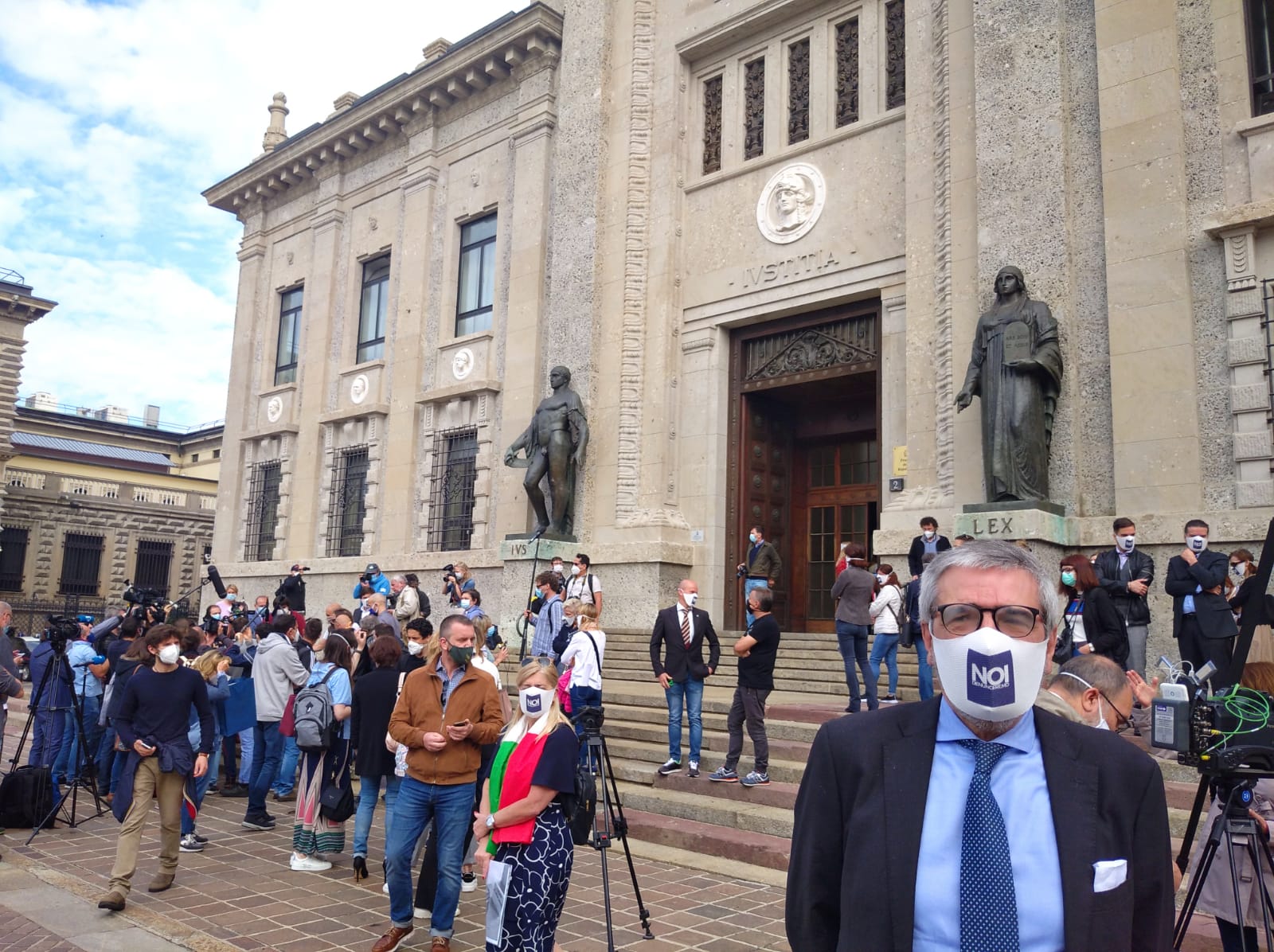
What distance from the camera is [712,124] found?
19.0 meters

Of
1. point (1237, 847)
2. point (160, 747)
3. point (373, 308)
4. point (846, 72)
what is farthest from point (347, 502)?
point (1237, 847)

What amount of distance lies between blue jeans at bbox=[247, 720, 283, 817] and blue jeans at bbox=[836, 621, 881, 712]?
6.02m

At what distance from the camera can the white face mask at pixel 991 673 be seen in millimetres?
2094

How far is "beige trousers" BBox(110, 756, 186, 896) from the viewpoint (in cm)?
726

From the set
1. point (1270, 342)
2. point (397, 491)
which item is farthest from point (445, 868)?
point (397, 491)

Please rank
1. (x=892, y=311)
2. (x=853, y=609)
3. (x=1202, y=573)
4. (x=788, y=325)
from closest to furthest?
(x=1202, y=573) < (x=853, y=609) < (x=892, y=311) < (x=788, y=325)

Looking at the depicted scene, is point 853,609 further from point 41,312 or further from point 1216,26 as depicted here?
point 41,312

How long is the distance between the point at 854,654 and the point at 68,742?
9.31 m

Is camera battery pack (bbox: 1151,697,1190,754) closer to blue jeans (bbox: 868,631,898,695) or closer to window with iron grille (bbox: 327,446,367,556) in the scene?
blue jeans (bbox: 868,631,898,695)

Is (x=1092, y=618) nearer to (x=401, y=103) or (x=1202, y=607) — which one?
(x=1202, y=607)

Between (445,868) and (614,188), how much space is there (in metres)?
15.2

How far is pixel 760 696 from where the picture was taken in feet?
31.1

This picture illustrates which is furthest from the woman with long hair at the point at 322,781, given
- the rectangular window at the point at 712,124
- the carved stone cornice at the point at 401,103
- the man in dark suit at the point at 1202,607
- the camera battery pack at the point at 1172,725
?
the carved stone cornice at the point at 401,103

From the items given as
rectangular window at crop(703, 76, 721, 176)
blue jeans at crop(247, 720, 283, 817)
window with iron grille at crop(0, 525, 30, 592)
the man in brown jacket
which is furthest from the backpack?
window with iron grille at crop(0, 525, 30, 592)
